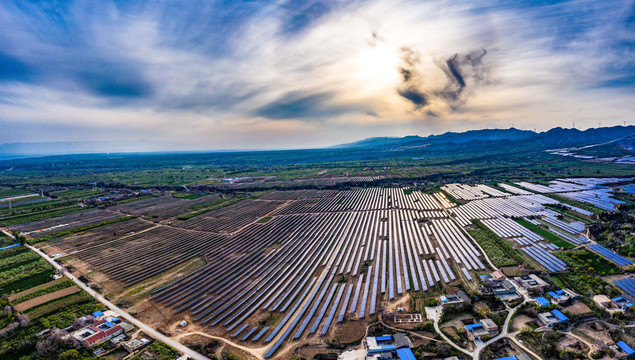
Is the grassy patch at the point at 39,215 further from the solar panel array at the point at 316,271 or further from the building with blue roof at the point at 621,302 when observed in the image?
the building with blue roof at the point at 621,302

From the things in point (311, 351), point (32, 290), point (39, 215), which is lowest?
point (311, 351)

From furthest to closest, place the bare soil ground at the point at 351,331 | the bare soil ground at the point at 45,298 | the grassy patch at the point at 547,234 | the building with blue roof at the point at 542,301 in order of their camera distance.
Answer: the grassy patch at the point at 547,234
the bare soil ground at the point at 45,298
the building with blue roof at the point at 542,301
the bare soil ground at the point at 351,331

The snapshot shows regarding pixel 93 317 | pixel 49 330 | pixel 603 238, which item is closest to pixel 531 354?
pixel 603 238

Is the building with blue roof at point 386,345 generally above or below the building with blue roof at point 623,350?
below

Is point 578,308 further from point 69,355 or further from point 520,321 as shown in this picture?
point 69,355

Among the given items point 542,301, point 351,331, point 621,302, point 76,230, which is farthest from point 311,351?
point 76,230

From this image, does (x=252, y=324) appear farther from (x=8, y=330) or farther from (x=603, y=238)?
(x=603, y=238)

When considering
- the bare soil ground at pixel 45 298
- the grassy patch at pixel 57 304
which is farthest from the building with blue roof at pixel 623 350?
the bare soil ground at pixel 45 298
